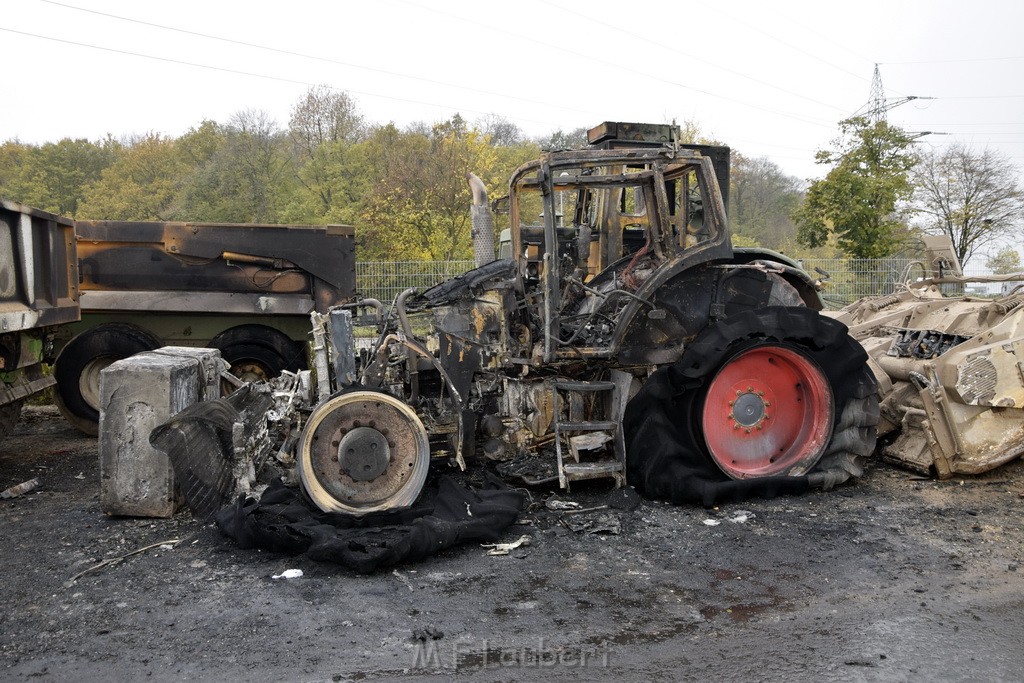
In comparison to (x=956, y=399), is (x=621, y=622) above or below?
below

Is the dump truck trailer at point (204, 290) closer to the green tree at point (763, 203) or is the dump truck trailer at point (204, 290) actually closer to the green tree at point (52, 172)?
the green tree at point (52, 172)

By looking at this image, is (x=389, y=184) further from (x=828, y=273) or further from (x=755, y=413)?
(x=755, y=413)

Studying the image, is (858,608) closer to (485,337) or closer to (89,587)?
(485,337)

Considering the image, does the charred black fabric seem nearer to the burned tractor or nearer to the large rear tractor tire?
the large rear tractor tire

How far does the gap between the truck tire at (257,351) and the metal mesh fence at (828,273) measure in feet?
14.6

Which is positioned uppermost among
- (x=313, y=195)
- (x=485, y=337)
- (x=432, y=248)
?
(x=313, y=195)

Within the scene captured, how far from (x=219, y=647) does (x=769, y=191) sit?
3797cm

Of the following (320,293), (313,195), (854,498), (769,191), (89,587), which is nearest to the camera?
(89,587)

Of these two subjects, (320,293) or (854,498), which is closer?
(854,498)

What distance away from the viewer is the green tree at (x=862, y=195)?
19.2 metres

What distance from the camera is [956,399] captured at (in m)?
5.48

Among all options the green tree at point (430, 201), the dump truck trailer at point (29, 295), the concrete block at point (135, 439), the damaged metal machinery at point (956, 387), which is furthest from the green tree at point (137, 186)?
the damaged metal machinery at point (956, 387)

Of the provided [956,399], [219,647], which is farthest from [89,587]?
[956,399]

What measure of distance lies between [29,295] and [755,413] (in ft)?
18.0
